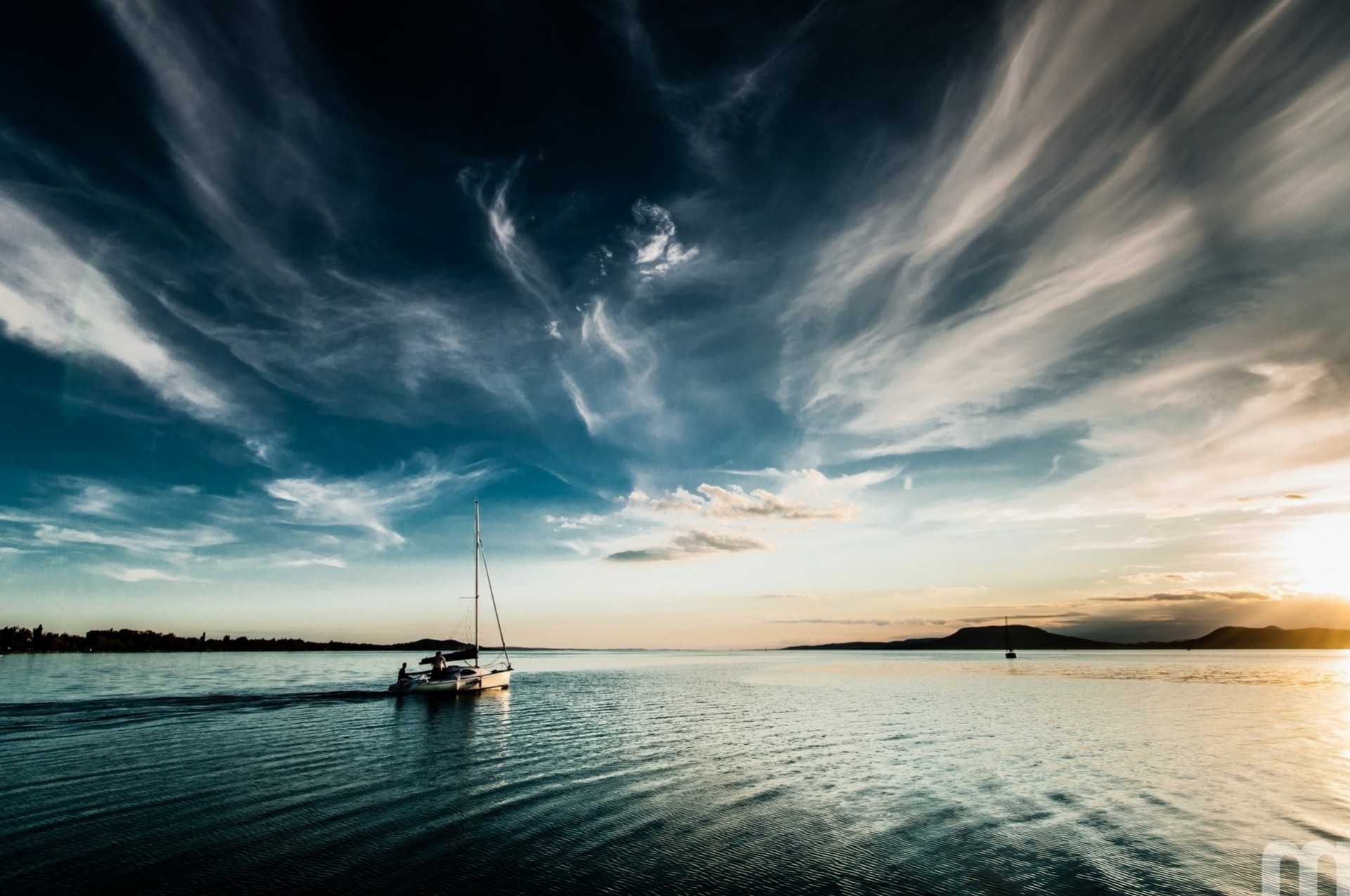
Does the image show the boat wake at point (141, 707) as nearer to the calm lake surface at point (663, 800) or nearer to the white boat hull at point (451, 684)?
the calm lake surface at point (663, 800)

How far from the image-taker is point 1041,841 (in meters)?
18.2

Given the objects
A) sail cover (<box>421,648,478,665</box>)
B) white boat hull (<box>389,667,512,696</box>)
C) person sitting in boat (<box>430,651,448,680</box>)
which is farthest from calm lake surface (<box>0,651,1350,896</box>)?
sail cover (<box>421,648,478,665</box>)

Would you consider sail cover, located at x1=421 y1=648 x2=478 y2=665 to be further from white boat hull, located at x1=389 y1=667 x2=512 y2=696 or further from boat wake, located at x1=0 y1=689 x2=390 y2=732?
boat wake, located at x1=0 y1=689 x2=390 y2=732

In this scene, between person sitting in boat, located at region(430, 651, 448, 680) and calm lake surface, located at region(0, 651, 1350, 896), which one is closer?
calm lake surface, located at region(0, 651, 1350, 896)

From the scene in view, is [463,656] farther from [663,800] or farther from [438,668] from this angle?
[663,800]

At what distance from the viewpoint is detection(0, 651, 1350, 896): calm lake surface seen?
15.5 metres

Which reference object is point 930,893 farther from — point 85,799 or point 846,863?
point 85,799

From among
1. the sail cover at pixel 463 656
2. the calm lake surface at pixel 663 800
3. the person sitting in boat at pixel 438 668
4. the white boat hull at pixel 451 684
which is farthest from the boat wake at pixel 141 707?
the sail cover at pixel 463 656

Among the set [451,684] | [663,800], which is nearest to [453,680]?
[451,684]

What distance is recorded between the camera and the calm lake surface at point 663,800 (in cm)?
1552

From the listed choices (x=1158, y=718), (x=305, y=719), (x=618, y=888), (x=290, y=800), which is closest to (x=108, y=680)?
(x=305, y=719)

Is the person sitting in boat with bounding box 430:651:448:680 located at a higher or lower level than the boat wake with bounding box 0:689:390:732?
higher

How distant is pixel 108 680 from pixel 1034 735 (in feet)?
385

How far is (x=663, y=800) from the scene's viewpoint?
896 inches
